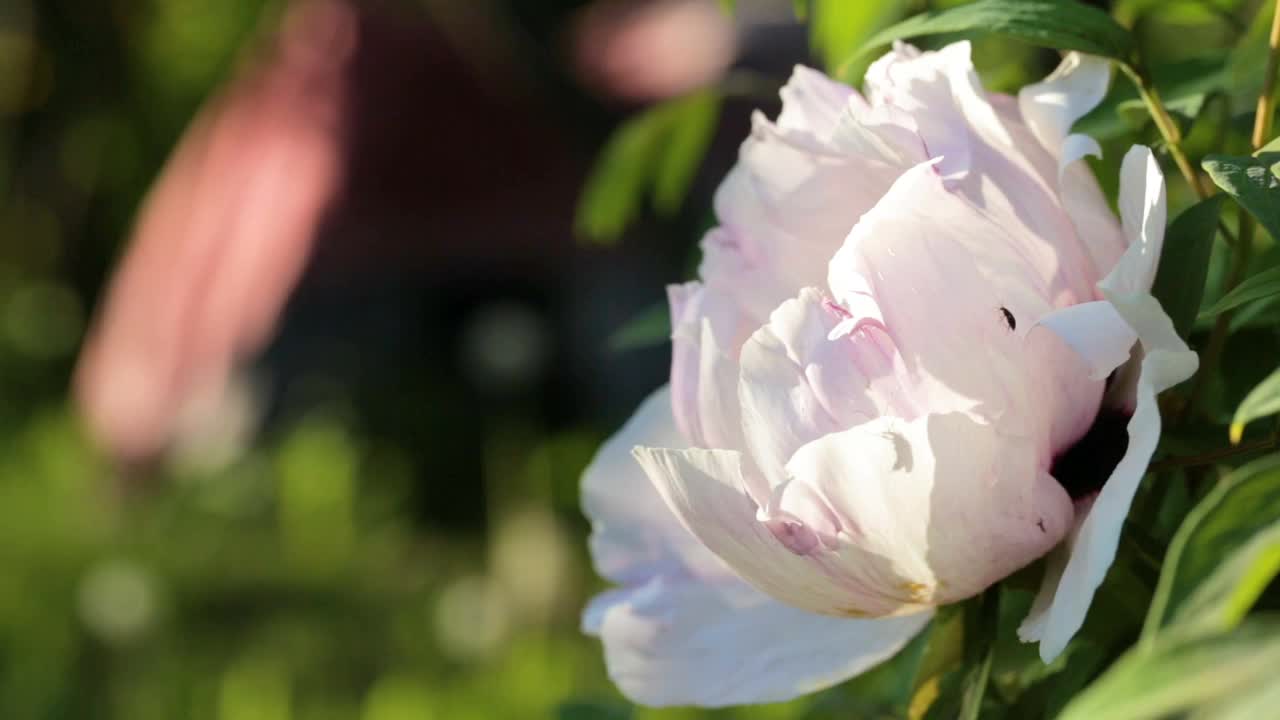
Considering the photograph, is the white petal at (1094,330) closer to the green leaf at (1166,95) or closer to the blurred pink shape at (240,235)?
the green leaf at (1166,95)

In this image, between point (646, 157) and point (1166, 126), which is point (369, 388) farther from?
point (1166, 126)

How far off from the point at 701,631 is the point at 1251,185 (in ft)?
0.33

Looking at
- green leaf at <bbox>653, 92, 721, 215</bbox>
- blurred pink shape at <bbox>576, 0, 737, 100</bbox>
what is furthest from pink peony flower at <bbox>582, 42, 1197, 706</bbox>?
blurred pink shape at <bbox>576, 0, 737, 100</bbox>

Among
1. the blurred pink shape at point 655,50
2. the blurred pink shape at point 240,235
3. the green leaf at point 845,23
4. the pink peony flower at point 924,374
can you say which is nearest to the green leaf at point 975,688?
the pink peony flower at point 924,374

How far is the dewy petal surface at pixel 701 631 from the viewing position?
0.22 m

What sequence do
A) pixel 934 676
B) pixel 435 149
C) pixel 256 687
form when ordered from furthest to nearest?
pixel 435 149, pixel 256 687, pixel 934 676

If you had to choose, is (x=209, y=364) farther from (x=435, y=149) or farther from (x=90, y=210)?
(x=90, y=210)

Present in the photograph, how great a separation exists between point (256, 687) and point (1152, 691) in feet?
4.18

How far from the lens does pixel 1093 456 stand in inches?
8.1

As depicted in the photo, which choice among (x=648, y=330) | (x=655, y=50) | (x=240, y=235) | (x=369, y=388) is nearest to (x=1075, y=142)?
(x=648, y=330)

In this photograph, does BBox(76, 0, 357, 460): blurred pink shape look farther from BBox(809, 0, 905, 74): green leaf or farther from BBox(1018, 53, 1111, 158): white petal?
BBox(1018, 53, 1111, 158): white petal

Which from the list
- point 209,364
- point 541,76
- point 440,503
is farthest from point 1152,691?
point 440,503

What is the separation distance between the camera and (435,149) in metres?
2.30

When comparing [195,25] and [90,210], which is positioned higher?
[195,25]
